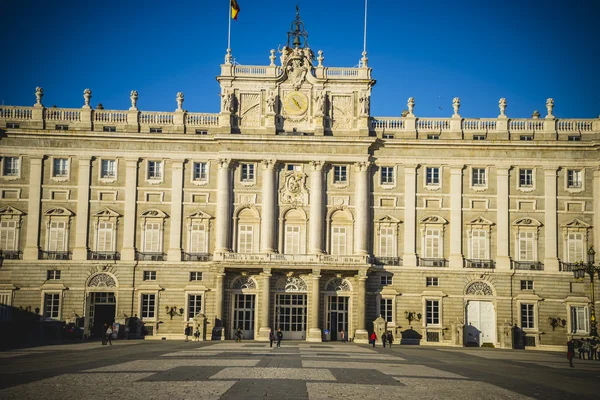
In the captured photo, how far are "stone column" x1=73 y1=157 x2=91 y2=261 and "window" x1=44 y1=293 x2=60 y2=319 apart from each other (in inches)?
141

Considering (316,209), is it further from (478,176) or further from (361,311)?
(478,176)

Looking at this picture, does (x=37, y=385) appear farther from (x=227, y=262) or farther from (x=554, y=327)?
(x=554, y=327)

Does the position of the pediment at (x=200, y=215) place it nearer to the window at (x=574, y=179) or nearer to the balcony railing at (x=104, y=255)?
the balcony railing at (x=104, y=255)

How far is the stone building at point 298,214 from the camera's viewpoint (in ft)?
194

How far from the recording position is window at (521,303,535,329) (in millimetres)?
58938

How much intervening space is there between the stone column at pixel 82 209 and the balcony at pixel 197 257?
327 inches

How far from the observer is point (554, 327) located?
5844cm

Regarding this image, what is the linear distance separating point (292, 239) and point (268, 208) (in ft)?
11.1

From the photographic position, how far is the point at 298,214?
60.8 metres

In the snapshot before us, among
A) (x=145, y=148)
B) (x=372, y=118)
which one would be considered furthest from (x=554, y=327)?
(x=145, y=148)

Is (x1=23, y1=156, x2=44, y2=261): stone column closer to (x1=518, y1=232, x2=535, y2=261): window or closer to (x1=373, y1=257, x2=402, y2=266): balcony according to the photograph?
(x1=373, y1=257, x2=402, y2=266): balcony

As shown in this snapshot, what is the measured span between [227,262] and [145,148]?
12.3m

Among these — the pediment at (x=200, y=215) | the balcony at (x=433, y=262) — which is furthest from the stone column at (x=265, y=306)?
the balcony at (x=433, y=262)

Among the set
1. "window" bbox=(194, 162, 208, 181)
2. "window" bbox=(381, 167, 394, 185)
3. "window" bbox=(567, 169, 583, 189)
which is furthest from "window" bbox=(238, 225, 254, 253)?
"window" bbox=(567, 169, 583, 189)
